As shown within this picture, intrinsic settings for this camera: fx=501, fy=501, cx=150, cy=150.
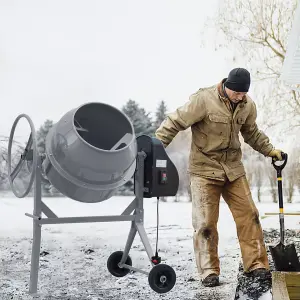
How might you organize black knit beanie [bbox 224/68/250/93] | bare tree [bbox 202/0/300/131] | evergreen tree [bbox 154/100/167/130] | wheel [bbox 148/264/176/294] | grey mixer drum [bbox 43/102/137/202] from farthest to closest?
bare tree [bbox 202/0/300/131] < evergreen tree [bbox 154/100/167/130] < black knit beanie [bbox 224/68/250/93] < wheel [bbox 148/264/176/294] < grey mixer drum [bbox 43/102/137/202]

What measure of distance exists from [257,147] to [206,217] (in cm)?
62

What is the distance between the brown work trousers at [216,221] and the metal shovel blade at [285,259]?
0.09 metres

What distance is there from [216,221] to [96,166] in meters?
0.93

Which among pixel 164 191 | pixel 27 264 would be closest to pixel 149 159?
pixel 164 191

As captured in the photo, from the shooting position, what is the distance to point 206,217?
9.59ft

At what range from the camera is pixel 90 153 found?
2395mm

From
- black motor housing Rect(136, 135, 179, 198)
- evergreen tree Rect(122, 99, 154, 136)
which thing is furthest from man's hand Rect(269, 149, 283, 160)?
evergreen tree Rect(122, 99, 154, 136)

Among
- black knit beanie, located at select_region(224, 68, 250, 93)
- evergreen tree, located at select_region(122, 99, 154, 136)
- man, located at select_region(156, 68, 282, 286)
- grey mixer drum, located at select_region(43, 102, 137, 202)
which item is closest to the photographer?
grey mixer drum, located at select_region(43, 102, 137, 202)

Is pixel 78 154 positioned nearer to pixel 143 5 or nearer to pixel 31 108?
pixel 31 108

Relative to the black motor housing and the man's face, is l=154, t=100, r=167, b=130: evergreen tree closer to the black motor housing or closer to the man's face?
the man's face

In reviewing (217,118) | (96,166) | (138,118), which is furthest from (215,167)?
(138,118)

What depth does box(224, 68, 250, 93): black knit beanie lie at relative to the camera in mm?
2787

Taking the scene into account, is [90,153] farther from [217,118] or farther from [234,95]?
[234,95]

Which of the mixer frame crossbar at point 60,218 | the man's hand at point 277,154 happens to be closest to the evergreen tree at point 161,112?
the man's hand at point 277,154
